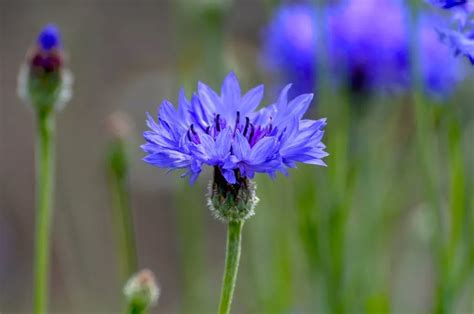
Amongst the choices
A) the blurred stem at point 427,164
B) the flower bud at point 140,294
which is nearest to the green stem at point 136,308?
the flower bud at point 140,294

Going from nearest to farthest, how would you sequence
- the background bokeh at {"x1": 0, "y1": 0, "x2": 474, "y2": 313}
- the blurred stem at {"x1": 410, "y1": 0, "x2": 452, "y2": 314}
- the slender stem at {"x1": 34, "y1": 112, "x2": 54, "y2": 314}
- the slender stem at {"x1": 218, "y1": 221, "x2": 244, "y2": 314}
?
the slender stem at {"x1": 218, "y1": 221, "x2": 244, "y2": 314}
the slender stem at {"x1": 34, "y1": 112, "x2": 54, "y2": 314}
the blurred stem at {"x1": 410, "y1": 0, "x2": 452, "y2": 314}
the background bokeh at {"x1": 0, "y1": 0, "x2": 474, "y2": 313}

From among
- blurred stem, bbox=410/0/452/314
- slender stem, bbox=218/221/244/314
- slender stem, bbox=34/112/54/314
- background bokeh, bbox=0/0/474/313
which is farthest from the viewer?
background bokeh, bbox=0/0/474/313

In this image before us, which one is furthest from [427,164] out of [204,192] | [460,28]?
[204,192]

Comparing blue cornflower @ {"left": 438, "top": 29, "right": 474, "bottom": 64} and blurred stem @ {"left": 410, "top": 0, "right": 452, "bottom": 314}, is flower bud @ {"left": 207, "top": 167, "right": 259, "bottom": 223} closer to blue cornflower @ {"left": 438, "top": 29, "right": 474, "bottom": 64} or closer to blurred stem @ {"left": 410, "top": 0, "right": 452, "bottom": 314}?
blue cornflower @ {"left": 438, "top": 29, "right": 474, "bottom": 64}

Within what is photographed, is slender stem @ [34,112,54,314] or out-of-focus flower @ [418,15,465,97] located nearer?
slender stem @ [34,112,54,314]

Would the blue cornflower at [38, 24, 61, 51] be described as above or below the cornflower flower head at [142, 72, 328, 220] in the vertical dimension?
above

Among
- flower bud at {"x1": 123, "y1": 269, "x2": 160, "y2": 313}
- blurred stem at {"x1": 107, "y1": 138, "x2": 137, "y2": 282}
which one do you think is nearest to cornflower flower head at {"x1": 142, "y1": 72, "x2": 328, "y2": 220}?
flower bud at {"x1": 123, "y1": 269, "x2": 160, "y2": 313}

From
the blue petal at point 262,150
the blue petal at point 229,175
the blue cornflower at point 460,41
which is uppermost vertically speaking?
the blue cornflower at point 460,41

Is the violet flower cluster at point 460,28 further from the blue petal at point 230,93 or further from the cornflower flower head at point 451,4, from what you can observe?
the blue petal at point 230,93
